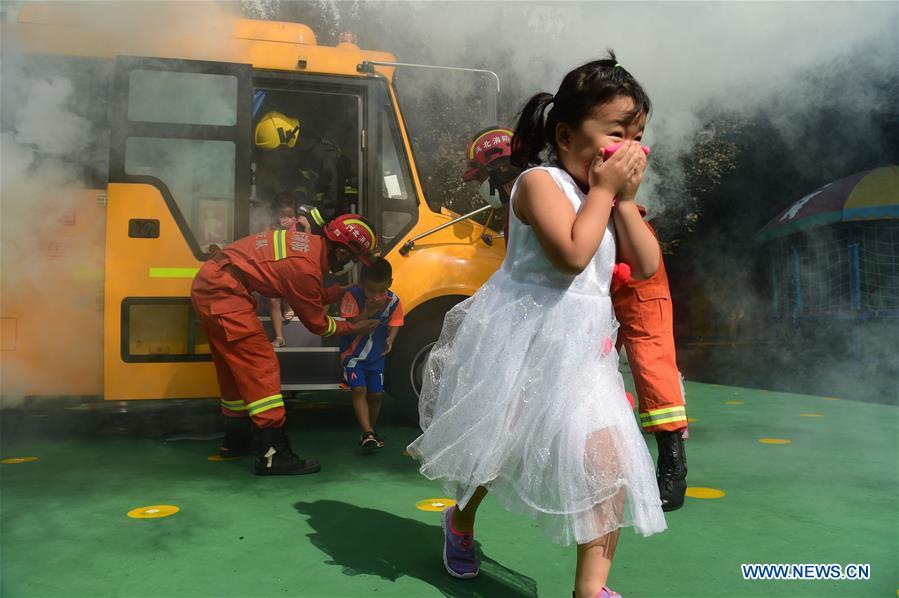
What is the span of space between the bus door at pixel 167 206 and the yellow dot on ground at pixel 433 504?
1690 mm

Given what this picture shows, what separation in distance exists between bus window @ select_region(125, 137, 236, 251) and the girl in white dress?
266 cm

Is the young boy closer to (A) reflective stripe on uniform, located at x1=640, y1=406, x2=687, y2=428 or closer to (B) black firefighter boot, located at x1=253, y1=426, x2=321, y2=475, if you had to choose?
(B) black firefighter boot, located at x1=253, y1=426, x2=321, y2=475

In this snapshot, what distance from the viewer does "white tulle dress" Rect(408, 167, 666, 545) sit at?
156cm

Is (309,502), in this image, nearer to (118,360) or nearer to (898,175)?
(118,360)

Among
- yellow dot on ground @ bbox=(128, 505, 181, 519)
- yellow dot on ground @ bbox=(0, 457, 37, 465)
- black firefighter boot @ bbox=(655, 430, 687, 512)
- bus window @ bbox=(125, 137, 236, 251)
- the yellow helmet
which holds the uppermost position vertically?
the yellow helmet

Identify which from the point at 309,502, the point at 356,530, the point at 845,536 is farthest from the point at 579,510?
the point at 309,502

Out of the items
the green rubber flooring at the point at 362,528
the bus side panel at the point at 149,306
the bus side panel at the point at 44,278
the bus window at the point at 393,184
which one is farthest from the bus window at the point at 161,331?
the bus window at the point at 393,184

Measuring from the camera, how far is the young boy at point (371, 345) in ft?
12.4

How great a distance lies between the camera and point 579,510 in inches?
60.4

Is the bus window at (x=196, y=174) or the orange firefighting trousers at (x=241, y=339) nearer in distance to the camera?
the orange firefighting trousers at (x=241, y=339)

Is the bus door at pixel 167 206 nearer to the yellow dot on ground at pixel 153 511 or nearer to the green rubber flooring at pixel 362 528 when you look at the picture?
the green rubber flooring at pixel 362 528

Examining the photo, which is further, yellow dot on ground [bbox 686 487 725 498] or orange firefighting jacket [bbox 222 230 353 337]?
orange firefighting jacket [bbox 222 230 353 337]

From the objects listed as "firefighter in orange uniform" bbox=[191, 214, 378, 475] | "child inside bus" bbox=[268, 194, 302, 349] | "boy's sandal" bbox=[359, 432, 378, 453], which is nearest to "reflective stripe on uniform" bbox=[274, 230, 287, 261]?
"firefighter in orange uniform" bbox=[191, 214, 378, 475]

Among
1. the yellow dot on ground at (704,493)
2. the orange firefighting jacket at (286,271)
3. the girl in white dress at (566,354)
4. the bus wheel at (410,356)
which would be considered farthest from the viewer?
the bus wheel at (410,356)
